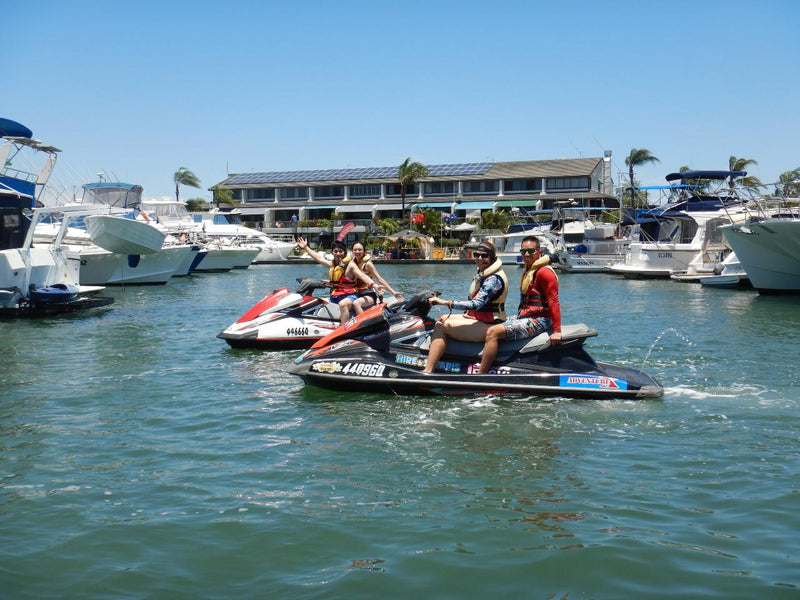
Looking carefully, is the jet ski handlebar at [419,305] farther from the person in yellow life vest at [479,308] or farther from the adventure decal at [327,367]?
the adventure decal at [327,367]

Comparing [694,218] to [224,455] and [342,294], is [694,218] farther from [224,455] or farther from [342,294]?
[224,455]

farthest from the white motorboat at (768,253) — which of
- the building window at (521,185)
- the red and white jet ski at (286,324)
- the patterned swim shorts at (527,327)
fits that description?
the building window at (521,185)

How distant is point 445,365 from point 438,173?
241 feet

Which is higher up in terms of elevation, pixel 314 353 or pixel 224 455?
pixel 314 353

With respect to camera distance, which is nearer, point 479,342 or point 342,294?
point 479,342

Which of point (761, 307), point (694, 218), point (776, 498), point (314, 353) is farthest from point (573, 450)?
point (694, 218)

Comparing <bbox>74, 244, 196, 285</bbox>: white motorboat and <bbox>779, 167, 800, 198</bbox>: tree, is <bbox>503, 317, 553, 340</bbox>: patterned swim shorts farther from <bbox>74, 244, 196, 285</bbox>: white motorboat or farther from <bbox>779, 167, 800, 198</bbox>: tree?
<bbox>74, 244, 196, 285</bbox>: white motorboat

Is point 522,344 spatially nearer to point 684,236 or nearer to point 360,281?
point 360,281

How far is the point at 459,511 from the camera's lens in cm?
669

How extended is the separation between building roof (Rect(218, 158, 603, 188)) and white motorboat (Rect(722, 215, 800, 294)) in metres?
44.4

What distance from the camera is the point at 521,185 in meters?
77.2

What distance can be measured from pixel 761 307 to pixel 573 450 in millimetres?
19751

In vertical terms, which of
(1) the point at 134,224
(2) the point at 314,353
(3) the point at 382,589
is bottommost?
(3) the point at 382,589

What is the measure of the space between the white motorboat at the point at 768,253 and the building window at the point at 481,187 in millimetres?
48164
